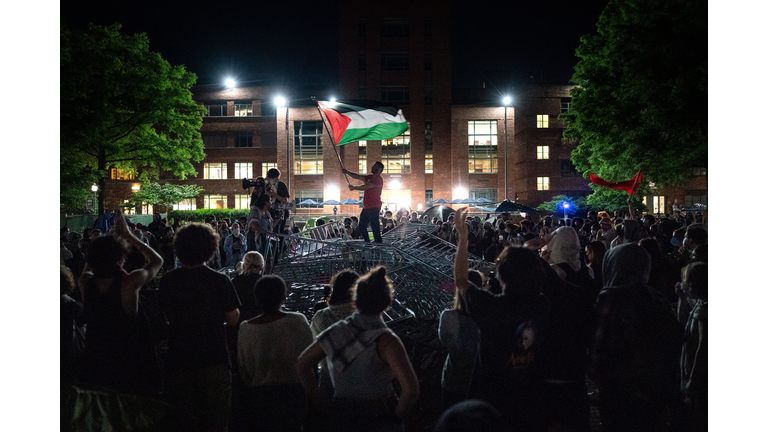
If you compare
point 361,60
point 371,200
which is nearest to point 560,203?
point 361,60

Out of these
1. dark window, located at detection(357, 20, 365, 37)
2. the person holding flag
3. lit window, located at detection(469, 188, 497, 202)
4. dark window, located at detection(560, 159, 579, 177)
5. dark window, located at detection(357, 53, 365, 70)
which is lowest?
the person holding flag

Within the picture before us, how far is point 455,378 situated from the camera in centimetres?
363

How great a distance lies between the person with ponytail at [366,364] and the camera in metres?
2.88

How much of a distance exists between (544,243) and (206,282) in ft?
10.1

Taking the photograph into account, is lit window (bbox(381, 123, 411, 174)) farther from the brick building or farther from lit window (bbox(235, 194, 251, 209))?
lit window (bbox(235, 194, 251, 209))

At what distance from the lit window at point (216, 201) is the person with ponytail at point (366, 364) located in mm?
53130

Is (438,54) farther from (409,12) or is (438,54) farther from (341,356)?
(341,356)

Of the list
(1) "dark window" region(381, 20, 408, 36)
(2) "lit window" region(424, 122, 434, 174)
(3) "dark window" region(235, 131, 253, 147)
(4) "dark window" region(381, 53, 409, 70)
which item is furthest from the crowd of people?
(3) "dark window" region(235, 131, 253, 147)

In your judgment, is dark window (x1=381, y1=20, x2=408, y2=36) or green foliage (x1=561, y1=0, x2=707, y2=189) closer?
green foliage (x1=561, y1=0, x2=707, y2=189)

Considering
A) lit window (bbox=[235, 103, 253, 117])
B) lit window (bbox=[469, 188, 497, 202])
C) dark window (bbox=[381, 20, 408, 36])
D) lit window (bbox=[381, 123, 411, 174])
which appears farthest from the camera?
lit window (bbox=[235, 103, 253, 117])

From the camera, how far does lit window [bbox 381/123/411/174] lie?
50531 millimetres

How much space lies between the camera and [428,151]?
51.1m

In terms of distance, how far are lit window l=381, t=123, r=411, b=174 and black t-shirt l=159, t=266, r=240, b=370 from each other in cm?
4734

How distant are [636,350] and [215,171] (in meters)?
55.1
